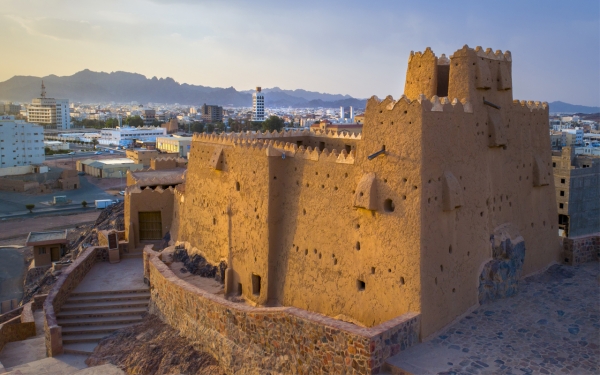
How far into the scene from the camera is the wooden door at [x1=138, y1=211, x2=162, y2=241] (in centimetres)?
2234

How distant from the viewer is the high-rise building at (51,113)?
506ft

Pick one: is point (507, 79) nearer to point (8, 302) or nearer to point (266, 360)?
point (266, 360)

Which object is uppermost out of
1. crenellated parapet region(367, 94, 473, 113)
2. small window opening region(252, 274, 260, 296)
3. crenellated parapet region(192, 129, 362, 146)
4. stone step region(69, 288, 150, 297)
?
crenellated parapet region(367, 94, 473, 113)

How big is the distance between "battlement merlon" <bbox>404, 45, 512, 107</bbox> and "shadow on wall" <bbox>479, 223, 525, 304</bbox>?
3.42 meters

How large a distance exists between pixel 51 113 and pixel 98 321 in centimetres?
15427

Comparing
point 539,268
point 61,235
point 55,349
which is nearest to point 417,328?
A: point 539,268

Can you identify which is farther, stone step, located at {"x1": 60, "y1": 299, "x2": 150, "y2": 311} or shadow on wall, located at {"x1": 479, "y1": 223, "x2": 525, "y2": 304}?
stone step, located at {"x1": 60, "y1": 299, "x2": 150, "y2": 311}

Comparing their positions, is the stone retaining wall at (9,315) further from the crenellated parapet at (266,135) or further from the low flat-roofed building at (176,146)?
the low flat-roofed building at (176,146)

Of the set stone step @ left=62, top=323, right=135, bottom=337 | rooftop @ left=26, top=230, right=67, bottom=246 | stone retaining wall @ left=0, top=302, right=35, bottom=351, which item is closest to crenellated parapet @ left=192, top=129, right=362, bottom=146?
stone step @ left=62, top=323, right=135, bottom=337

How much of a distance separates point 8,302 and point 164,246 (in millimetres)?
8581

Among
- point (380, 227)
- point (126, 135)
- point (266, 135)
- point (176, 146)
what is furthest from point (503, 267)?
point (126, 135)

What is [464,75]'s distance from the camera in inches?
513

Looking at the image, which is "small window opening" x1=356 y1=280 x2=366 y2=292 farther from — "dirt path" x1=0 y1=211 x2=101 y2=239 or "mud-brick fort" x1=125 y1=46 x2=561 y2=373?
"dirt path" x1=0 y1=211 x2=101 y2=239

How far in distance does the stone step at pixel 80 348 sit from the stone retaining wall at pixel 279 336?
2.30 metres
